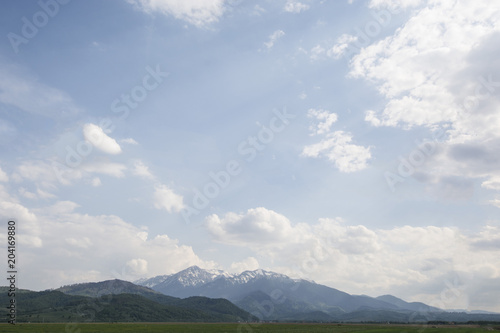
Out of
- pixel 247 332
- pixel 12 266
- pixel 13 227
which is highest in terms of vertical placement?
pixel 13 227

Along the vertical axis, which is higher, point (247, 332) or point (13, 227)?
point (13, 227)

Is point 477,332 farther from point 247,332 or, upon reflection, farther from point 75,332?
point 75,332

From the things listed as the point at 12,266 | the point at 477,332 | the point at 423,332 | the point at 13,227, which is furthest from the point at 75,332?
the point at 477,332

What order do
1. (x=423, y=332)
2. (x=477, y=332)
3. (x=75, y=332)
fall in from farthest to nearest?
1. (x=75, y=332)
2. (x=423, y=332)
3. (x=477, y=332)

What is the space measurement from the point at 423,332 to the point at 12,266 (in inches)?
5300

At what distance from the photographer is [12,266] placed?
4395 inches

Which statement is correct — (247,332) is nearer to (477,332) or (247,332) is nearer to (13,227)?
(477,332)

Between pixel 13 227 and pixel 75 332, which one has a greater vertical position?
pixel 13 227

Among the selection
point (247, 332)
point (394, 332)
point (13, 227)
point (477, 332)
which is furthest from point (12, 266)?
point (477, 332)

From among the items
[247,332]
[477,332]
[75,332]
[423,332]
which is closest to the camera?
[477,332]

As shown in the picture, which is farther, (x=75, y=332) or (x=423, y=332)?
(x=75, y=332)

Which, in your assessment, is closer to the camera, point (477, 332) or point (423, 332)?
point (477, 332)

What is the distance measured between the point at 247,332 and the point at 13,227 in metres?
95.2

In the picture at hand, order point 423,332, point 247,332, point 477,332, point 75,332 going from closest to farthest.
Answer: point 477,332 → point 423,332 → point 75,332 → point 247,332
